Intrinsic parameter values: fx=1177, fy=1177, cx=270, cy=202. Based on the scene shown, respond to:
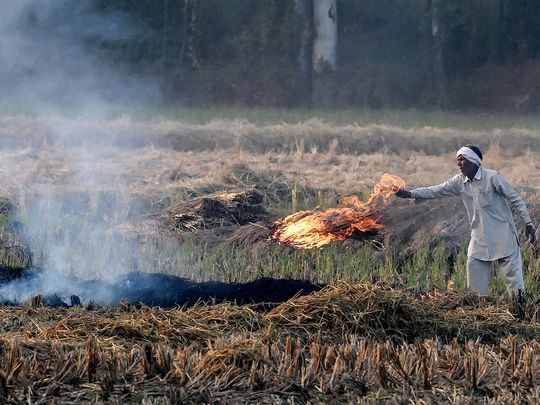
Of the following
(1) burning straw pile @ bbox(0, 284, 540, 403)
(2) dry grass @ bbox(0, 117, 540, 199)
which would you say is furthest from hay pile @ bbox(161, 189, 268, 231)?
(1) burning straw pile @ bbox(0, 284, 540, 403)

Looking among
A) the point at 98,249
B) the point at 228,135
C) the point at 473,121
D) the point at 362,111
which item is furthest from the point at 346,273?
the point at 362,111

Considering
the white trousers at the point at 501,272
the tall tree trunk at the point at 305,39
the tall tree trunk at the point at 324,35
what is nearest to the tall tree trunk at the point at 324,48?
the tall tree trunk at the point at 324,35

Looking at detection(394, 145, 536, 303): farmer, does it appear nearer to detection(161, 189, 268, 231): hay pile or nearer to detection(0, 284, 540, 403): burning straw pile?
detection(0, 284, 540, 403): burning straw pile

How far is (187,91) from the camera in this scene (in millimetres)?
31000

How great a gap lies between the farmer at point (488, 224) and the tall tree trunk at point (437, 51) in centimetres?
1852

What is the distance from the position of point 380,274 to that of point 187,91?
2102cm

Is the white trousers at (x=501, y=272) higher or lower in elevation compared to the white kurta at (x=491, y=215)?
lower

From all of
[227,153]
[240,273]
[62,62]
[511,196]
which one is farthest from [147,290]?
[62,62]

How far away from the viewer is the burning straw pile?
5.44 meters

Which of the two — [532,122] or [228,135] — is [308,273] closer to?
[228,135]

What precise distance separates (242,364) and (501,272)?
4454 millimetres

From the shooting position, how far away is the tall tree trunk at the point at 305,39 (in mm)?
30359

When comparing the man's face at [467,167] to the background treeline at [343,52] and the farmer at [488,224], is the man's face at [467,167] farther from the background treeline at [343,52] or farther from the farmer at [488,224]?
the background treeline at [343,52]

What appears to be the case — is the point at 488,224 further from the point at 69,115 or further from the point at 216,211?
the point at 69,115
